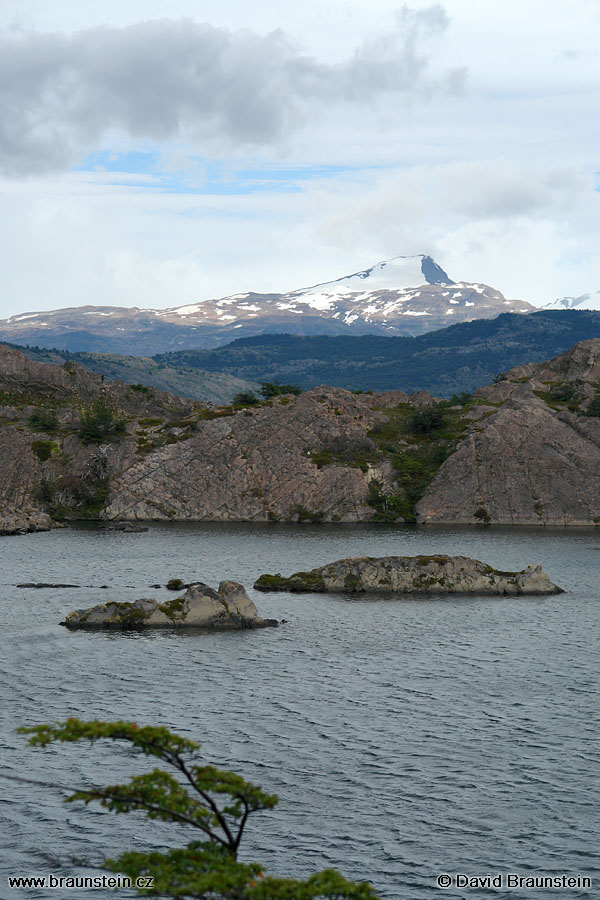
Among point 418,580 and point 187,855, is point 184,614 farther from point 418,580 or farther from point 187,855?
point 187,855

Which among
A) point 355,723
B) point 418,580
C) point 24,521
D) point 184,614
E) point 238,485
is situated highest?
point 238,485

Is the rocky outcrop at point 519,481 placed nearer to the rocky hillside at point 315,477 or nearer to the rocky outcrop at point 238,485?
the rocky hillside at point 315,477

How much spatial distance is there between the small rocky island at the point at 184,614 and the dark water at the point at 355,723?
260 cm

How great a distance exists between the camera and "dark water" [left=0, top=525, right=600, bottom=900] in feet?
136

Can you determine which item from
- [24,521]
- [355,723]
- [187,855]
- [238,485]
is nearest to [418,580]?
[355,723]

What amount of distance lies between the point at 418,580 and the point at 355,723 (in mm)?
50577

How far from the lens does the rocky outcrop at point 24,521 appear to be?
165625 mm

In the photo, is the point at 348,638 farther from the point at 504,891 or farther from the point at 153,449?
the point at 153,449

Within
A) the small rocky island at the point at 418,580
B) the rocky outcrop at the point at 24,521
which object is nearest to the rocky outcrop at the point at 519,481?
the rocky outcrop at the point at 24,521

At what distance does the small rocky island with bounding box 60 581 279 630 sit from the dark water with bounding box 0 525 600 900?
260cm

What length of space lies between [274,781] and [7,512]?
446 ft

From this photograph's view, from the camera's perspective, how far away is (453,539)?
15638cm

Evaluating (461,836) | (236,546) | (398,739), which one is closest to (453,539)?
(236,546)

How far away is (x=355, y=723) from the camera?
5869 centimetres
